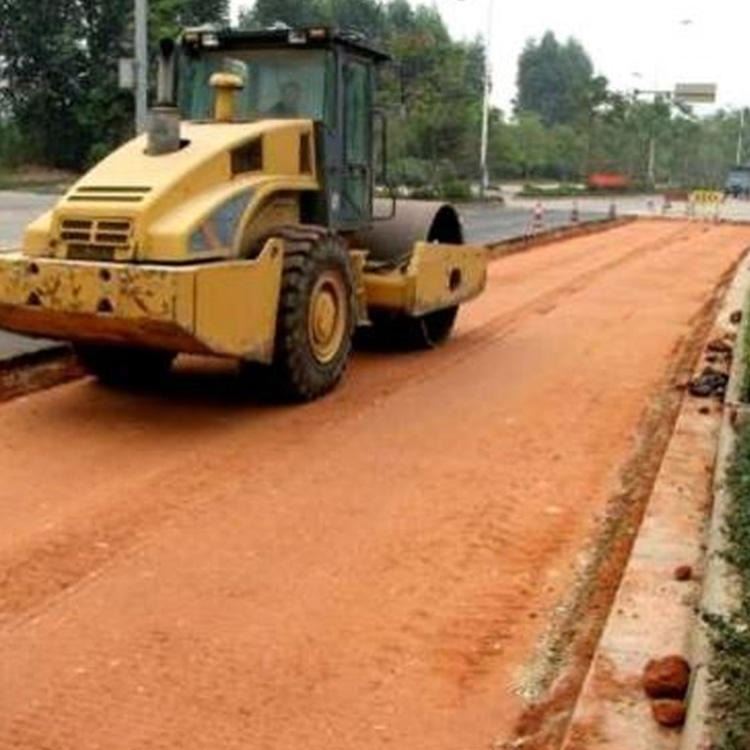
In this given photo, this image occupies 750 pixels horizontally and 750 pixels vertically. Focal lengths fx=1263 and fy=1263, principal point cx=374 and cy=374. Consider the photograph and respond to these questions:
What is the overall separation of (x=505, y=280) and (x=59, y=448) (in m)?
11.3

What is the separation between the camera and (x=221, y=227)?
820 cm

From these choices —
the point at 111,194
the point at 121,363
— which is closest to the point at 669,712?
the point at 111,194

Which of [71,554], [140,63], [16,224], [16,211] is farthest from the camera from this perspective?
[16,211]

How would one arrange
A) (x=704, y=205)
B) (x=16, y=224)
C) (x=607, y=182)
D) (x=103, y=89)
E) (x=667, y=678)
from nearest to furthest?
(x=667, y=678), (x=16, y=224), (x=704, y=205), (x=103, y=89), (x=607, y=182)

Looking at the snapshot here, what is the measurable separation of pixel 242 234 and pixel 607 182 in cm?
6729

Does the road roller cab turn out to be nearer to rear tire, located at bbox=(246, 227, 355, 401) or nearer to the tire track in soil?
rear tire, located at bbox=(246, 227, 355, 401)

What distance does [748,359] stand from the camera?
28.3 ft

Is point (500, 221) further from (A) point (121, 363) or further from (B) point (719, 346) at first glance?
(A) point (121, 363)

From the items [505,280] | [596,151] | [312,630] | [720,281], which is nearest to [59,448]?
[312,630]

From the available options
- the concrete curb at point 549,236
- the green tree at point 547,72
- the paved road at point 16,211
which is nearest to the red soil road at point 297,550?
the paved road at point 16,211

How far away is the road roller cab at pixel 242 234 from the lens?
769cm

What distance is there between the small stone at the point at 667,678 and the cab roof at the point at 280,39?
20.7ft

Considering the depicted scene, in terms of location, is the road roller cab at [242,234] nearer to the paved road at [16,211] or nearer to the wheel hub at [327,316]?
the wheel hub at [327,316]

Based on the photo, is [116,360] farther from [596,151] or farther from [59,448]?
[596,151]
